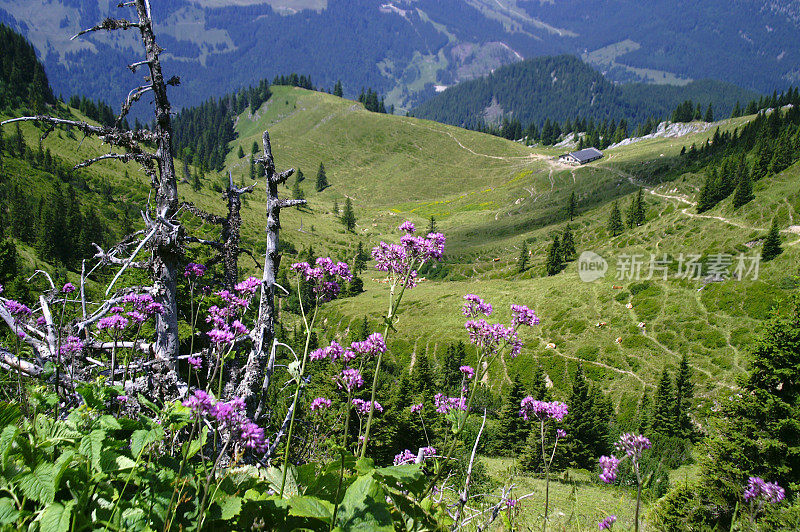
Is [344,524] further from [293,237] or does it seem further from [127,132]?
[293,237]

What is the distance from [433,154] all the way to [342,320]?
130m

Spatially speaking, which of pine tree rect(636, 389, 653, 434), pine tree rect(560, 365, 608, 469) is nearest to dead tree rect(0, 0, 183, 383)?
pine tree rect(560, 365, 608, 469)

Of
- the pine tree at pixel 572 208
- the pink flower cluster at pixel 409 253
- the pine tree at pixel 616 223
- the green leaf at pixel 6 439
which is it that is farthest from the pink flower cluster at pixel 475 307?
the pine tree at pixel 572 208

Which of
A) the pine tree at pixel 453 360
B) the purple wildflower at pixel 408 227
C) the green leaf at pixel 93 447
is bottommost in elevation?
the pine tree at pixel 453 360

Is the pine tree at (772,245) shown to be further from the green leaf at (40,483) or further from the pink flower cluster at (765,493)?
the green leaf at (40,483)

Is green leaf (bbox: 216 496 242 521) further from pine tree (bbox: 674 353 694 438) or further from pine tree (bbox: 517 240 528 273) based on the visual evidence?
pine tree (bbox: 517 240 528 273)

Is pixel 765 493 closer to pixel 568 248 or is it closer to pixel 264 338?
pixel 264 338

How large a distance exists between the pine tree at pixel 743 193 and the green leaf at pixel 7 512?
3148 inches

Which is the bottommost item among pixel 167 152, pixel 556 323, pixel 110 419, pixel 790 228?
pixel 556 323

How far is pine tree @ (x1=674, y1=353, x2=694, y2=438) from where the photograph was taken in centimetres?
3504

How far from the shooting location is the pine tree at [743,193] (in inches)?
2406

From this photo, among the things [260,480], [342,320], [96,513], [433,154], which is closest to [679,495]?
[260,480]

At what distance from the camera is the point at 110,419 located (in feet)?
7.90

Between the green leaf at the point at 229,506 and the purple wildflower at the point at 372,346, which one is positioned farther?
the purple wildflower at the point at 372,346
